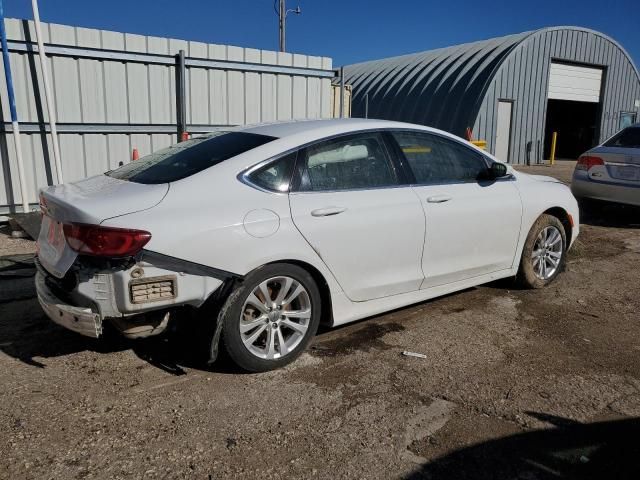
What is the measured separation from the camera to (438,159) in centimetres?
450

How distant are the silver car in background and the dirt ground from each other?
404 cm

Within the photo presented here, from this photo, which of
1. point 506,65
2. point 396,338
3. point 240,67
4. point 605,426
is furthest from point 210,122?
point 506,65

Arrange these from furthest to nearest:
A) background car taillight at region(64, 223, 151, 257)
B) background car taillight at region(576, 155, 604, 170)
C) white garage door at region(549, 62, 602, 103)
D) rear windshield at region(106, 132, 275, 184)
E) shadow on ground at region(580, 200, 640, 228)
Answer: white garage door at region(549, 62, 602, 103) < shadow on ground at region(580, 200, 640, 228) < background car taillight at region(576, 155, 604, 170) < rear windshield at region(106, 132, 275, 184) < background car taillight at region(64, 223, 151, 257)

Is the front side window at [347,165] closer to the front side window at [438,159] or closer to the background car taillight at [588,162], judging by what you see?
the front side window at [438,159]

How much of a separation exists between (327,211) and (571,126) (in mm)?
24298

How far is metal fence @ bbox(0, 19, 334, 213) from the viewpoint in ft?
24.1

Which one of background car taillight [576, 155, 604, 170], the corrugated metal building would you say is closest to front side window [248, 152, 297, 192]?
background car taillight [576, 155, 604, 170]

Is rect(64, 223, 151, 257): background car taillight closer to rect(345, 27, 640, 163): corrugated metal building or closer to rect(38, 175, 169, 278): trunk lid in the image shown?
rect(38, 175, 169, 278): trunk lid

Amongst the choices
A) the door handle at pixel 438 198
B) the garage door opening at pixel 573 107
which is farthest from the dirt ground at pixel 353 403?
the garage door opening at pixel 573 107

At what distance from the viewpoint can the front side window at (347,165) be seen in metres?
3.75

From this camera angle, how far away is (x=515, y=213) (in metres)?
4.83

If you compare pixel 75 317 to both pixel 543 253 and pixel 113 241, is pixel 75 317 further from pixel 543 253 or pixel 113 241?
pixel 543 253

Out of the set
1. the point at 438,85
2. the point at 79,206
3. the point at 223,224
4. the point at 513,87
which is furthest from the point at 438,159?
the point at 438,85

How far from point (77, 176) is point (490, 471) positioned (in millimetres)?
6987
